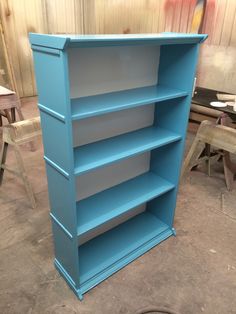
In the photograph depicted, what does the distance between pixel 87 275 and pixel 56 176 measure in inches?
28.7

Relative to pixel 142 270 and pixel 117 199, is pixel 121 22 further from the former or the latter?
pixel 142 270

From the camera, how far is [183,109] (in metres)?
1.69

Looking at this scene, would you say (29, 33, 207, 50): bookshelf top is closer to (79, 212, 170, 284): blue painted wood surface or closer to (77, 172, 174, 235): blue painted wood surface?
(77, 172, 174, 235): blue painted wood surface

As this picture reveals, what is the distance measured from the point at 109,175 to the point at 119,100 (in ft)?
2.00

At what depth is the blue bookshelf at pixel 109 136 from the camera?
4.03ft

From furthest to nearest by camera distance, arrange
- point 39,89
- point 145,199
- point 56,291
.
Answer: point 145,199 → point 56,291 → point 39,89

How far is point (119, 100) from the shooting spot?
1.42m

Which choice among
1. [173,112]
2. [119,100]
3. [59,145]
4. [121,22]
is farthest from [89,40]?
[121,22]

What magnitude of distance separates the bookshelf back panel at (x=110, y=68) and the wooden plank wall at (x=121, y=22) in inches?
105

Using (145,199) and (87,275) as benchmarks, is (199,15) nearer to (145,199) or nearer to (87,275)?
(145,199)

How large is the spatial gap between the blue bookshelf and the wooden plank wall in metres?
2.66

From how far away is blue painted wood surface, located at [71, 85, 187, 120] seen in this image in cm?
125

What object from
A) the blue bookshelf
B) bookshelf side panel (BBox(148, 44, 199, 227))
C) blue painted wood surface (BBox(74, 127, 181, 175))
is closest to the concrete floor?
the blue bookshelf

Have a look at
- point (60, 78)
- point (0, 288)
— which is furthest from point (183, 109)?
point (0, 288)
